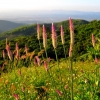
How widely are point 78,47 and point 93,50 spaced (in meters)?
21.9

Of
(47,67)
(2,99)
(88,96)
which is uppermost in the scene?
(47,67)

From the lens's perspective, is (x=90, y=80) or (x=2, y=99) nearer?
(x=90, y=80)

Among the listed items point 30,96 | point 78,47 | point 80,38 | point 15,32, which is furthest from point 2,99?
point 15,32

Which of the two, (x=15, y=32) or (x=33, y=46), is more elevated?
(x=33, y=46)

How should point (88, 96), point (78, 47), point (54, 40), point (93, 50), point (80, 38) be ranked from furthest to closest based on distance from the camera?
point (80, 38) → point (78, 47) → point (88, 96) → point (93, 50) → point (54, 40)

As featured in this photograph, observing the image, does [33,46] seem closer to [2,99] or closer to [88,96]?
[2,99]

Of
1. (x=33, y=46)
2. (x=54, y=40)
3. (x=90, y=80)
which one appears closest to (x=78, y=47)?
(x=33, y=46)

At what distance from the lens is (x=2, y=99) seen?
293 inches

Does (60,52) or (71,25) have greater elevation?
(71,25)

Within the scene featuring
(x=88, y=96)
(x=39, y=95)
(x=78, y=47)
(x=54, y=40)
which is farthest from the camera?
(x=78, y=47)

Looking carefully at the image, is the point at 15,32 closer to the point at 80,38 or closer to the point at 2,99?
the point at 80,38

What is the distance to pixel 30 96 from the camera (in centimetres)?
713

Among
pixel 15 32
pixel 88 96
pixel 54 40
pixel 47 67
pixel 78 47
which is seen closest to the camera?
pixel 54 40

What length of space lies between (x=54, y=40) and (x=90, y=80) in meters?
2.36
